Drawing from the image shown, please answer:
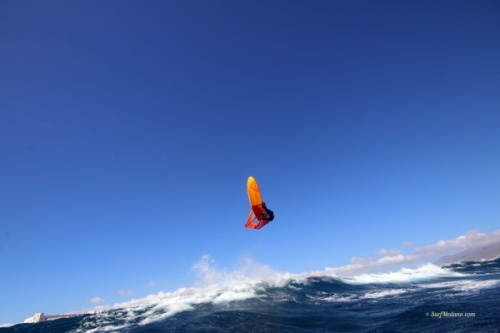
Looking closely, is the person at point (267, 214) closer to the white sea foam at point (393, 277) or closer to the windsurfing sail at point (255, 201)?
the windsurfing sail at point (255, 201)

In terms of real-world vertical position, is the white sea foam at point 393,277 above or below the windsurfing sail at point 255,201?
below

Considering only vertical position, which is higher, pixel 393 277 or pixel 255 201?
pixel 255 201

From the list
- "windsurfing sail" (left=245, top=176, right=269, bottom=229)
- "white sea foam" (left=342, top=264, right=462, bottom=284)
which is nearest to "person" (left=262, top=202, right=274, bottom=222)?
"windsurfing sail" (left=245, top=176, right=269, bottom=229)

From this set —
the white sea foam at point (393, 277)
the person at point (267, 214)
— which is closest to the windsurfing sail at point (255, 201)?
the person at point (267, 214)

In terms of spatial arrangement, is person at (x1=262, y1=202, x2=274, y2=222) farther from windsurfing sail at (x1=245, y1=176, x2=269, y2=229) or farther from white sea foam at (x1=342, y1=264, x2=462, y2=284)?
white sea foam at (x1=342, y1=264, x2=462, y2=284)

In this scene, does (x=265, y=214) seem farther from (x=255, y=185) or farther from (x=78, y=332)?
(x=78, y=332)

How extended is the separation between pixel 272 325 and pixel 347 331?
4309mm

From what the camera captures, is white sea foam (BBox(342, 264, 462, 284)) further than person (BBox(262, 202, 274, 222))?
Yes

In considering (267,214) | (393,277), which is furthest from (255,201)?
(393,277)

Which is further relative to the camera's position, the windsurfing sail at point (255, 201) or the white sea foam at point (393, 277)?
the white sea foam at point (393, 277)

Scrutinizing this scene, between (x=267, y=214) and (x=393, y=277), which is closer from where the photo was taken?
(x=267, y=214)


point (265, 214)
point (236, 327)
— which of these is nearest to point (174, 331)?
point (236, 327)

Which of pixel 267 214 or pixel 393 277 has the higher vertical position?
pixel 267 214

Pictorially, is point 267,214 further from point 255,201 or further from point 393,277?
point 393,277
